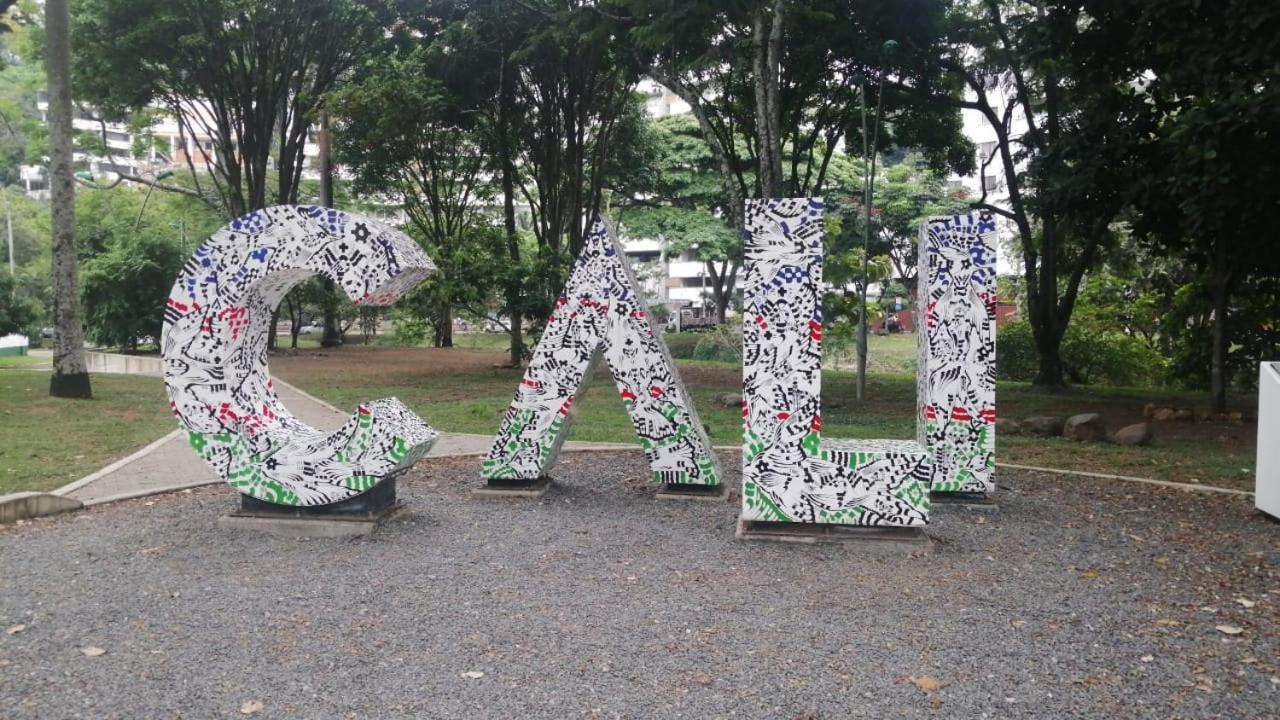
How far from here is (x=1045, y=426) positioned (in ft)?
44.2

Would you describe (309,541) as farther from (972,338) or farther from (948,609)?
(972,338)

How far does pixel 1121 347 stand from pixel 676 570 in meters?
20.1

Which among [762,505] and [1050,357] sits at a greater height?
[1050,357]

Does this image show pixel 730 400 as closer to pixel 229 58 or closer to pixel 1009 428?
pixel 1009 428

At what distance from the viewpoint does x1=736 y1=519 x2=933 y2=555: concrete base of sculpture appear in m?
7.26

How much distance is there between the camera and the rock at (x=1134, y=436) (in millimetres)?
12484

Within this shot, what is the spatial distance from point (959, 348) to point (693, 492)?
9.34 feet

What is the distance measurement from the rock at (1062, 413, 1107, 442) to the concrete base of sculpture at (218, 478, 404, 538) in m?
9.60

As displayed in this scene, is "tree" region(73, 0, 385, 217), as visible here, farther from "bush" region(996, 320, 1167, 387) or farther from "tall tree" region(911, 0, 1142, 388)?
"bush" region(996, 320, 1167, 387)

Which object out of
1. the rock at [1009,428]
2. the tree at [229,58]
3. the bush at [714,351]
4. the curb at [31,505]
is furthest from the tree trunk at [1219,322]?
the tree at [229,58]

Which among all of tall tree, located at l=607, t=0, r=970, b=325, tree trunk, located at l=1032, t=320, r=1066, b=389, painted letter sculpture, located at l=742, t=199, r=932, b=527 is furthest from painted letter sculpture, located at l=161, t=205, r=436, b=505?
tree trunk, located at l=1032, t=320, r=1066, b=389

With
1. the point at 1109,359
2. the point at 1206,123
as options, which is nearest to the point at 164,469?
the point at 1206,123

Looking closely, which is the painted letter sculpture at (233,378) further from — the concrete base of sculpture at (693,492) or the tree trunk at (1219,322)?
the tree trunk at (1219,322)

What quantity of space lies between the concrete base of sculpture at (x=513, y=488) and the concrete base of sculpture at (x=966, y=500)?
12.4ft
